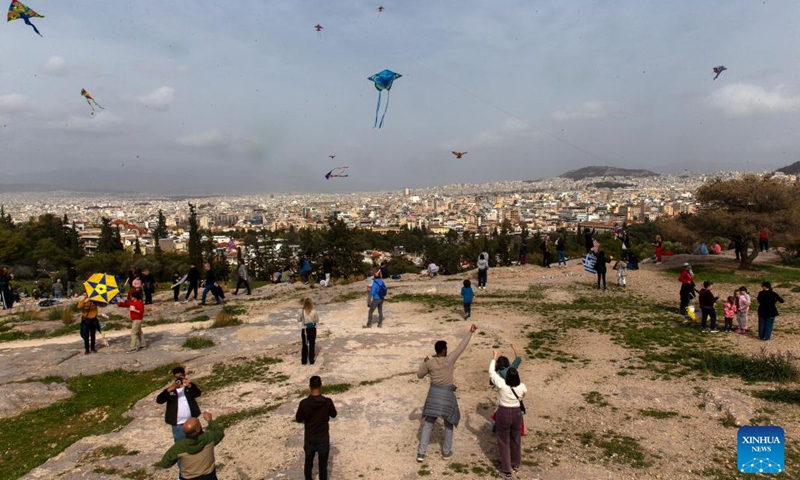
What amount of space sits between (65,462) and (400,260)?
44592mm

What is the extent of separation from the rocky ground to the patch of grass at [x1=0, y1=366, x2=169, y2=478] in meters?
0.31

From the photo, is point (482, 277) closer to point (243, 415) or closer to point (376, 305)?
point (376, 305)

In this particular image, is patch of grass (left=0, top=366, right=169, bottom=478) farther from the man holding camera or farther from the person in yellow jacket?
the man holding camera

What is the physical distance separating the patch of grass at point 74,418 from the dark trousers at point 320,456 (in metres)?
4.08

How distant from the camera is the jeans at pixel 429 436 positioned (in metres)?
5.96

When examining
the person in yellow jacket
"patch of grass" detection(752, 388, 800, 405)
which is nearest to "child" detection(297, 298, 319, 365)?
the person in yellow jacket

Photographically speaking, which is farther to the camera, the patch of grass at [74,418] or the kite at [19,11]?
the kite at [19,11]

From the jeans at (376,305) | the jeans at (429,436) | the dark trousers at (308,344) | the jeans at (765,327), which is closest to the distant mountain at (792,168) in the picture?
the jeans at (765,327)

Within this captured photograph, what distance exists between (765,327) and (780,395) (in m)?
3.57

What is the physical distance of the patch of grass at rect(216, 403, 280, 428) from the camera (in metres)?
7.54

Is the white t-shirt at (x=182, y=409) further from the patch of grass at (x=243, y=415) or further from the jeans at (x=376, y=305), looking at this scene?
the jeans at (x=376, y=305)

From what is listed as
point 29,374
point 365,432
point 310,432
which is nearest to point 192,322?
point 29,374

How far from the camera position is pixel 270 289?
21.1 meters

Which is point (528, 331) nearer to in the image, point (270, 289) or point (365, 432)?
point (365, 432)
